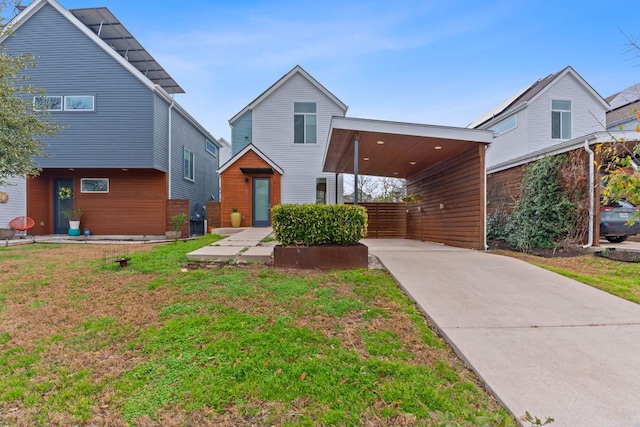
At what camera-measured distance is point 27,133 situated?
7.06 m

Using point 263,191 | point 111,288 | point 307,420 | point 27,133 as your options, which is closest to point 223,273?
point 111,288

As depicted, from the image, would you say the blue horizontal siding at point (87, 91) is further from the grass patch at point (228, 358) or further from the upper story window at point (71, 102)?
the grass patch at point (228, 358)

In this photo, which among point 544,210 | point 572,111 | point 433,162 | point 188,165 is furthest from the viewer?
point 188,165

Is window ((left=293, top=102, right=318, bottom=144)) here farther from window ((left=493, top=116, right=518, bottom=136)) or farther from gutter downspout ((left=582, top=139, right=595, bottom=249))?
gutter downspout ((left=582, top=139, right=595, bottom=249))

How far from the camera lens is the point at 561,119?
13.7 meters

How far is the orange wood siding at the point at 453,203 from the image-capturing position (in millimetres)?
7781

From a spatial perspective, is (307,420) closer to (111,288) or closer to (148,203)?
(111,288)

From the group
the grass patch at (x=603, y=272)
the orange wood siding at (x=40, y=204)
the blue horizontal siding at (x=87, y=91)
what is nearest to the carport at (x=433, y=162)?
the grass patch at (x=603, y=272)

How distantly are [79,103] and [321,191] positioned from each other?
32.1 ft

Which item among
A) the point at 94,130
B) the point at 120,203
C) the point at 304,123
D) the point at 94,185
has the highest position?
the point at 304,123

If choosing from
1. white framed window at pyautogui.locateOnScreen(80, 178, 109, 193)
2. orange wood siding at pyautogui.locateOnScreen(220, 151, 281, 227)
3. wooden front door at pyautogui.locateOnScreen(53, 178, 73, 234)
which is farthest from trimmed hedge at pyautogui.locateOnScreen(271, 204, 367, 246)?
wooden front door at pyautogui.locateOnScreen(53, 178, 73, 234)

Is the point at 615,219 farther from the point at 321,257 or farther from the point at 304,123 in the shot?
the point at 304,123

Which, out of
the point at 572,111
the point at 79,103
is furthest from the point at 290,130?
the point at 572,111

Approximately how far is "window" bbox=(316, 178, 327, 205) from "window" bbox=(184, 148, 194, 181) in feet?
21.1
